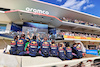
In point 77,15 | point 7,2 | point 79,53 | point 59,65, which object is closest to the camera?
point 59,65

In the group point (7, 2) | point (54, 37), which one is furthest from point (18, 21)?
point (54, 37)

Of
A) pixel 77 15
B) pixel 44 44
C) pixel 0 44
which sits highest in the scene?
pixel 77 15

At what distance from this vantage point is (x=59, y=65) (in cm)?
125

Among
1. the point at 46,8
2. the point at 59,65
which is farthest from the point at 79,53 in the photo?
the point at 46,8

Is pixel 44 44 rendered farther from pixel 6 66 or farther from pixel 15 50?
pixel 6 66

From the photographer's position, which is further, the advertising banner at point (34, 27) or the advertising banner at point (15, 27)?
the advertising banner at point (34, 27)

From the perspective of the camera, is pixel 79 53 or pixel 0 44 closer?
pixel 79 53

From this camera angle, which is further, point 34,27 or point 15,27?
point 34,27

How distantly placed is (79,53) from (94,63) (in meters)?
1.38

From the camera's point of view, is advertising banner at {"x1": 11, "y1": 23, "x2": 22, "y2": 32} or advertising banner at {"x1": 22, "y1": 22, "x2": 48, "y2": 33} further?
advertising banner at {"x1": 22, "y1": 22, "x2": 48, "y2": 33}

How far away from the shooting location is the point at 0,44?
7.80 m

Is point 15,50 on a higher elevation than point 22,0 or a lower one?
lower

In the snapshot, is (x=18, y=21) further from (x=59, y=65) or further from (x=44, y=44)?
(x=59, y=65)

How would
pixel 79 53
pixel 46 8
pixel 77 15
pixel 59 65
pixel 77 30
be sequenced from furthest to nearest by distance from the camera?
pixel 77 30
pixel 77 15
pixel 46 8
pixel 79 53
pixel 59 65
